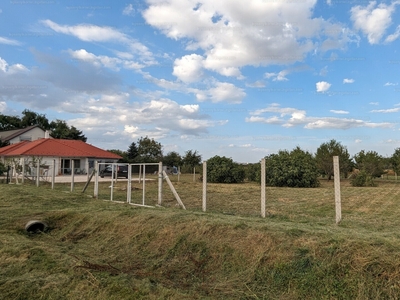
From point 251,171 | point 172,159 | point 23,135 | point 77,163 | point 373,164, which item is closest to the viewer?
point 251,171

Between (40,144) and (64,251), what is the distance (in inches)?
1249

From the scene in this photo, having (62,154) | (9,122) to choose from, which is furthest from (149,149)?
(9,122)

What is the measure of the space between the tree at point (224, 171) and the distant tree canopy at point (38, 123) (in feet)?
110

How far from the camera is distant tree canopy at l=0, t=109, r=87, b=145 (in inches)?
2085

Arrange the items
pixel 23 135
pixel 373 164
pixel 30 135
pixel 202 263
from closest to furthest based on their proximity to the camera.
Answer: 1. pixel 202 263
2. pixel 373 164
3. pixel 23 135
4. pixel 30 135

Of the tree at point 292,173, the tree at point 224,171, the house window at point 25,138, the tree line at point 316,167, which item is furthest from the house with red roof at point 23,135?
the tree at point 292,173

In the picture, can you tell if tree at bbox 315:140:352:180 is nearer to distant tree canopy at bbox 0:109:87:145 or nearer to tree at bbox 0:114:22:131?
distant tree canopy at bbox 0:109:87:145

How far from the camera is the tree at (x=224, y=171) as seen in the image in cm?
2777

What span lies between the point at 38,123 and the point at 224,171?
43.8m

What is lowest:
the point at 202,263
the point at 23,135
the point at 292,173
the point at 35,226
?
the point at 202,263

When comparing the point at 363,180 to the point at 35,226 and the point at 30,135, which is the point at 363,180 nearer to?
the point at 35,226

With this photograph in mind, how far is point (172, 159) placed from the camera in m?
51.6

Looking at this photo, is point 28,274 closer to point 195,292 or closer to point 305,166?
point 195,292

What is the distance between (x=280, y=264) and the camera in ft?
13.7
